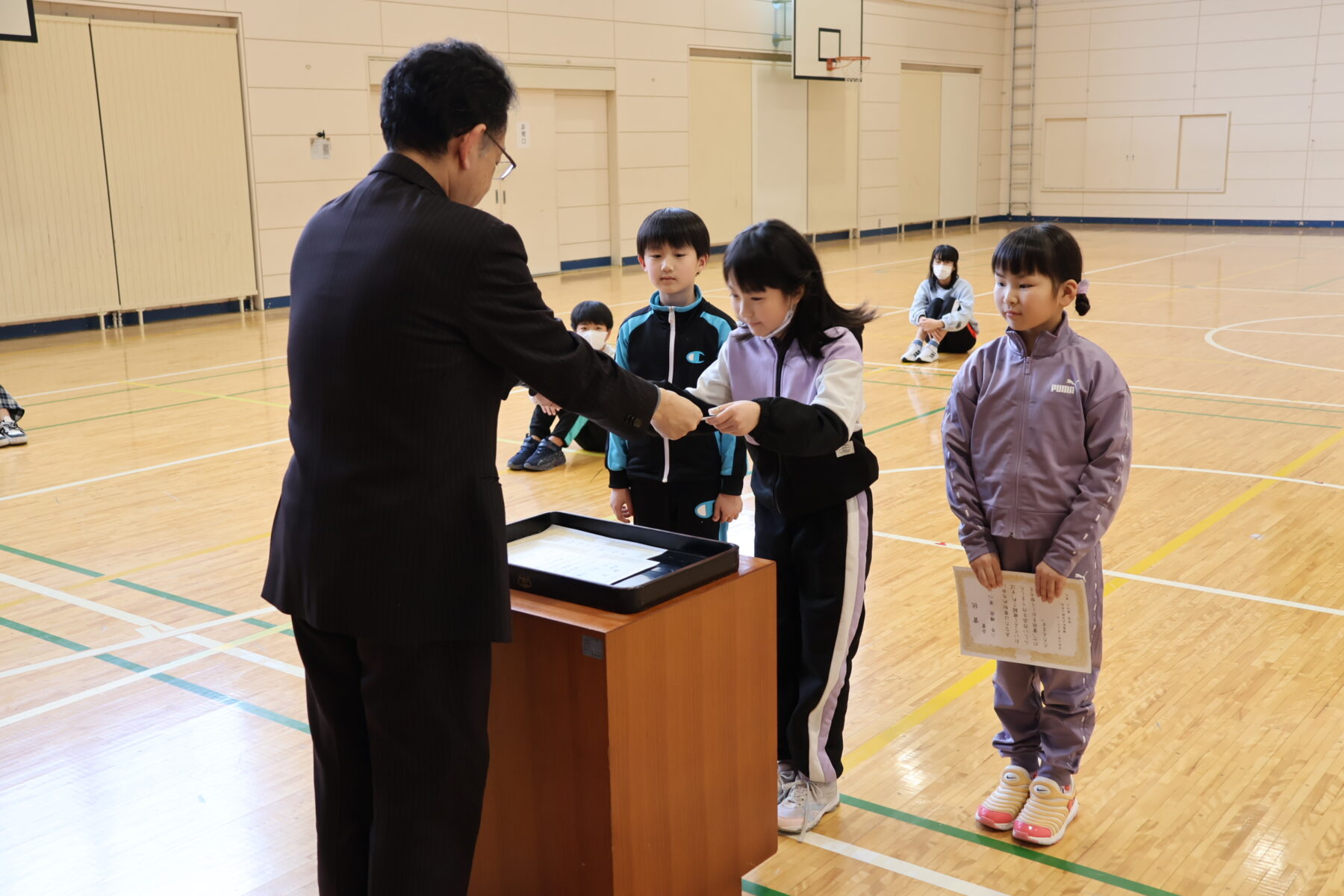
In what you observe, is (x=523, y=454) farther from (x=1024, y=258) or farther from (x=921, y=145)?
(x=921, y=145)

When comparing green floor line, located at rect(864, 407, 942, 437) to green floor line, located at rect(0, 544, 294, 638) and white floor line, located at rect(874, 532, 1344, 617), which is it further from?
green floor line, located at rect(0, 544, 294, 638)

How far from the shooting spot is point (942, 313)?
9805mm

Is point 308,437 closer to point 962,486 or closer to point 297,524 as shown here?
point 297,524

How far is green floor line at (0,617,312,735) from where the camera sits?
3.61m

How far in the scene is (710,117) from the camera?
60.4 feet

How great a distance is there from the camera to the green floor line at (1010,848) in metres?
2.61

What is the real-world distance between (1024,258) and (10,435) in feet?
21.4

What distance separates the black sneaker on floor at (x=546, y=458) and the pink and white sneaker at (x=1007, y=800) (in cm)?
400

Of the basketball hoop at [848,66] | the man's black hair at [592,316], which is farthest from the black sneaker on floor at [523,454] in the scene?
the basketball hoop at [848,66]

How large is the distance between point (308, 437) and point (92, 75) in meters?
11.2

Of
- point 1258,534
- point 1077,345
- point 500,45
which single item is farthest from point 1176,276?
point 1077,345

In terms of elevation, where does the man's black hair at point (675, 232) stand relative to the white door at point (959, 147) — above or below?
below

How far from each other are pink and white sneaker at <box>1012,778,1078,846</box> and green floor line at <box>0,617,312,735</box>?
1.98 meters

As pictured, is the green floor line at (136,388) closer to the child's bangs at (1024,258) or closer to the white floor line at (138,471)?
the white floor line at (138,471)
